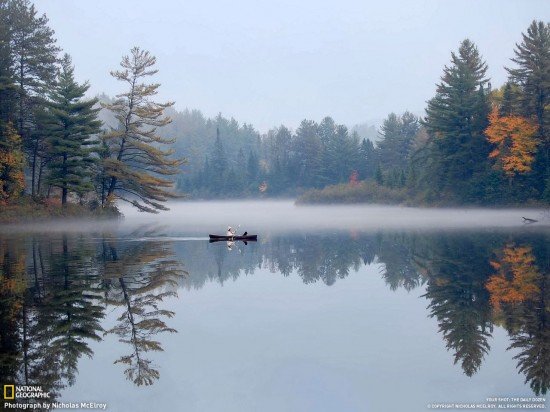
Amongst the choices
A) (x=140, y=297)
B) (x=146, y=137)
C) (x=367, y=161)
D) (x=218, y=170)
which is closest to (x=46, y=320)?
(x=140, y=297)

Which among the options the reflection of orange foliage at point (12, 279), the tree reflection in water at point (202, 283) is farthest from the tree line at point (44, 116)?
the reflection of orange foliage at point (12, 279)

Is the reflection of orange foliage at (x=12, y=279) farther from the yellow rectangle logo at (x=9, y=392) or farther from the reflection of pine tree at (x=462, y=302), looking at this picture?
the reflection of pine tree at (x=462, y=302)

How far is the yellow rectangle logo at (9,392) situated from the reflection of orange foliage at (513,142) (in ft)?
201

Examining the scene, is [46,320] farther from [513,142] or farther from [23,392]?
[513,142]

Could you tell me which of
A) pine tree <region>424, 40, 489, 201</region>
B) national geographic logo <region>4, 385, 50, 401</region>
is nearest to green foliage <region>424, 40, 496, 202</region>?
pine tree <region>424, 40, 489, 201</region>

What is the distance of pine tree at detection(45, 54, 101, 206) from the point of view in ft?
170

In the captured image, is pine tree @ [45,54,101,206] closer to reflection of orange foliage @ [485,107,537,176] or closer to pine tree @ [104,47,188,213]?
pine tree @ [104,47,188,213]

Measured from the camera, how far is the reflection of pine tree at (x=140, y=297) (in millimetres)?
11750

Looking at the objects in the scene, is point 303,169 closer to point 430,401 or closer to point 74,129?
point 74,129

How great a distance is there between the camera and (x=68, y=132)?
52.1 meters

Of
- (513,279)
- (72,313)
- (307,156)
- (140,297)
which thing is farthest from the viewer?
(307,156)

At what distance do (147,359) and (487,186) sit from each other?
6289 cm

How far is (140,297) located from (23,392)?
7.85 meters

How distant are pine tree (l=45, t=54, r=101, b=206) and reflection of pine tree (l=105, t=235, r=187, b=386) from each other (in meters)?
24.2
